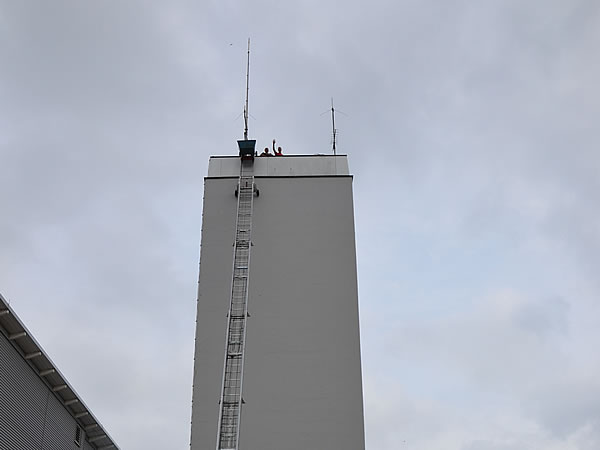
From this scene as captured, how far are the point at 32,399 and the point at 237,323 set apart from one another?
11726 mm

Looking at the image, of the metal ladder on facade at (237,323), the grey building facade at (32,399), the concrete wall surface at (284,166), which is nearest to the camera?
the grey building facade at (32,399)

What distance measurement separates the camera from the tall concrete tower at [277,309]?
42.2 m

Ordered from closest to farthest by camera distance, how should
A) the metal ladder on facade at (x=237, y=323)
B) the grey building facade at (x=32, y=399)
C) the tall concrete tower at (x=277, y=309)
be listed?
the grey building facade at (x=32, y=399) → the metal ladder on facade at (x=237, y=323) → the tall concrete tower at (x=277, y=309)

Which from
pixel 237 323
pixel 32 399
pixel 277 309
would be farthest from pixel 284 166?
pixel 32 399

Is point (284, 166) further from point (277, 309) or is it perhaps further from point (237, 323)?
point (237, 323)

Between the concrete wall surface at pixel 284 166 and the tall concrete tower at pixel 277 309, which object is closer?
the tall concrete tower at pixel 277 309

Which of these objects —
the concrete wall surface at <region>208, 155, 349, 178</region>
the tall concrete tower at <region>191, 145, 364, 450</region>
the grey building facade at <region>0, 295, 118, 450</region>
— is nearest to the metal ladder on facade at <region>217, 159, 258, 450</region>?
the tall concrete tower at <region>191, 145, 364, 450</region>

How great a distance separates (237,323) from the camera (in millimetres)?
43781

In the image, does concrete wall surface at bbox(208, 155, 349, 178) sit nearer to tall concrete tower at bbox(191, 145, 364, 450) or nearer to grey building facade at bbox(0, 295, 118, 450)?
tall concrete tower at bbox(191, 145, 364, 450)

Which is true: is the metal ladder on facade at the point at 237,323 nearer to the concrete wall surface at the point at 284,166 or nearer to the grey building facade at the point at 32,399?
the concrete wall surface at the point at 284,166

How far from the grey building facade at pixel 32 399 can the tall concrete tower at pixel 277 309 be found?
7.90 meters

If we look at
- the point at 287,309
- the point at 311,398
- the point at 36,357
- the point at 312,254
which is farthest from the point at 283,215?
the point at 36,357

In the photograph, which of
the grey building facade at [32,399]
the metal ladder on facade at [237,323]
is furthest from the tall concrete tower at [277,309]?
the grey building facade at [32,399]

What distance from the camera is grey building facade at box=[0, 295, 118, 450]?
114 feet
